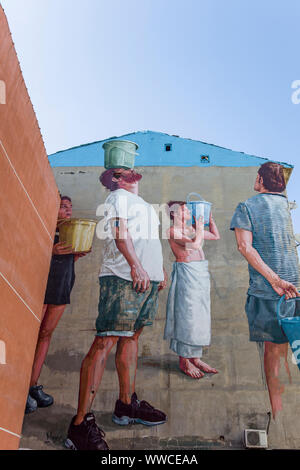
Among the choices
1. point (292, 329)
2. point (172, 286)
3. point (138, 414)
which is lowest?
point (138, 414)

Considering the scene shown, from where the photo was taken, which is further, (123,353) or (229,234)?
(229,234)

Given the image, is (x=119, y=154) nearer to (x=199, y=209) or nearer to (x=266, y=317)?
(x=199, y=209)

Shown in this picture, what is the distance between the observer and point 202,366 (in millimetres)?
8586

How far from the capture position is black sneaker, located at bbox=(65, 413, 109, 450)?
7816mm

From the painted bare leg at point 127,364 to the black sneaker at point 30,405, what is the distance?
1.64 meters

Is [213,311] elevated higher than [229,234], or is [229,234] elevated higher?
[229,234]

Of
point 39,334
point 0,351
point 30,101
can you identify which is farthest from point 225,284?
point 30,101

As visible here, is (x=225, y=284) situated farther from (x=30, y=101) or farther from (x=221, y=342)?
(x=30, y=101)

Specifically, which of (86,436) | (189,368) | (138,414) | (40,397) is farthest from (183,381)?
(40,397)

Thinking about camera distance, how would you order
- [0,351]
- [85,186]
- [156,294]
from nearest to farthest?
1. [0,351]
2. [156,294]
3. [85,186]

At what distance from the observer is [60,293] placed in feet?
30.9

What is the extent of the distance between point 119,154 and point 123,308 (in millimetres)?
3987

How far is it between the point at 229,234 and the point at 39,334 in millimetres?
4717

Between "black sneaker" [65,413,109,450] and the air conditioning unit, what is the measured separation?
2504 millimetres
